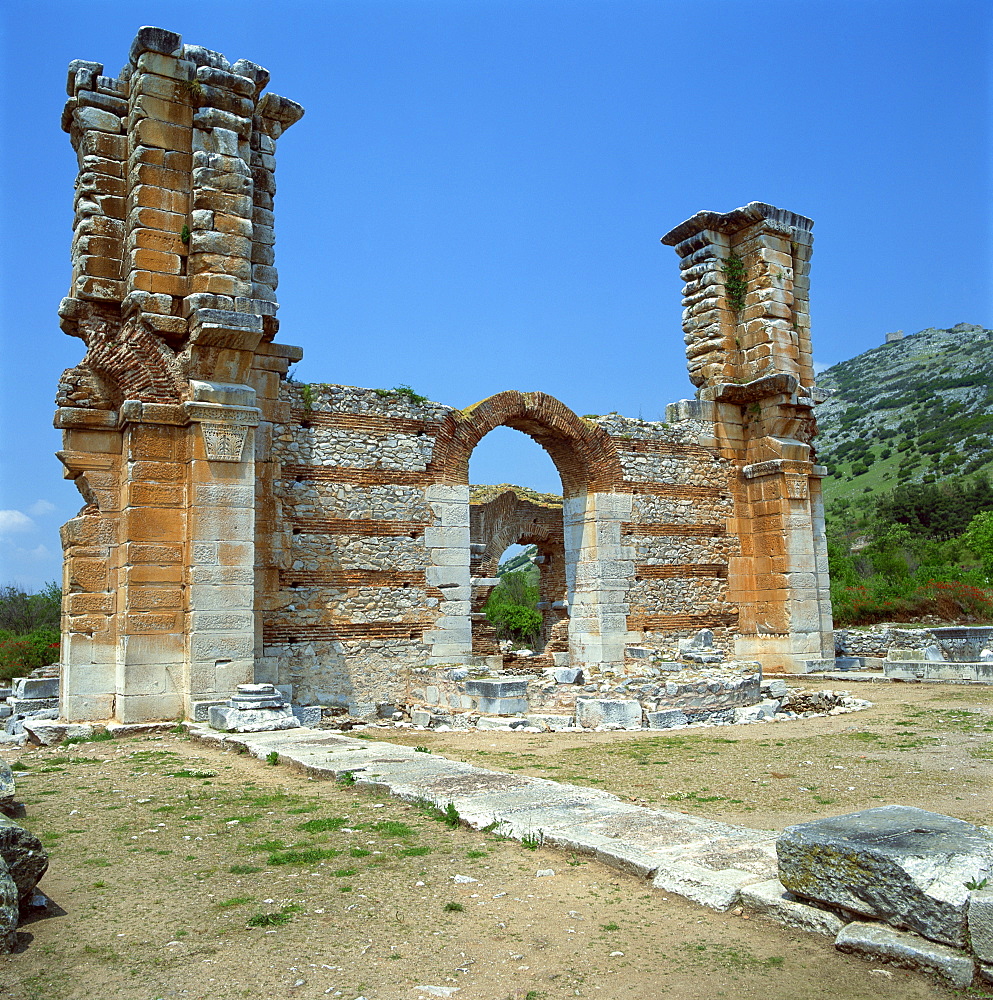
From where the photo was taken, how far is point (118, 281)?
Answer: 34.5ft

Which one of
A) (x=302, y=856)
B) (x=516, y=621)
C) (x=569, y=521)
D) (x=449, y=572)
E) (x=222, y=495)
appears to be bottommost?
(x=302, y=856)

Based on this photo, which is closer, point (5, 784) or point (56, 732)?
point (5, 784)

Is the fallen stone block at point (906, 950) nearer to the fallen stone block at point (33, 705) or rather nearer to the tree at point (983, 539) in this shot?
the fallen stone block at point (33, 705)

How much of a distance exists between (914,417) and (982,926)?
64.7 meters

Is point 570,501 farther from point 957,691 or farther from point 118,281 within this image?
point 118,281

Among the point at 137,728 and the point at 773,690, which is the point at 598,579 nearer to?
the point at 773,690

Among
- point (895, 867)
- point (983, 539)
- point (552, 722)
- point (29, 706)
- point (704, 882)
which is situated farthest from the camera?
point (983, 539)

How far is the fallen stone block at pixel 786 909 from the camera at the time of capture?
3.37m

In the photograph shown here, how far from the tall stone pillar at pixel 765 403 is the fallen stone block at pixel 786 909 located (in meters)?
12.0

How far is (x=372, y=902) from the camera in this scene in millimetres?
3826

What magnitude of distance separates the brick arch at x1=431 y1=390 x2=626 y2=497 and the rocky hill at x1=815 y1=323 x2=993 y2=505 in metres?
35.0

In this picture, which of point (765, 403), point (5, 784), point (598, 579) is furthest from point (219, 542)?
point (765, 403)

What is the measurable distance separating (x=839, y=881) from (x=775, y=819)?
2189mm

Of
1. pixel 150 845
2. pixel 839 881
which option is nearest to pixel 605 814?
pixel 839 881
